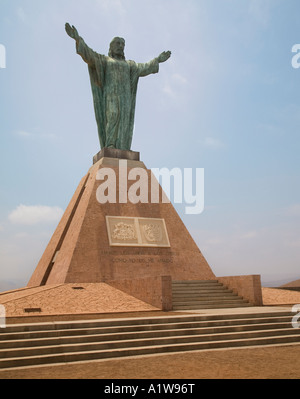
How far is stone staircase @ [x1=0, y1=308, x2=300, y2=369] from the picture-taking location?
16.6 feet

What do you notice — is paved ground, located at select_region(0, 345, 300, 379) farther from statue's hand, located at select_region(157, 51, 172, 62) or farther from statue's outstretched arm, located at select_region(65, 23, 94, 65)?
statue's hand, located at select_region(157, 51, 172, 62)

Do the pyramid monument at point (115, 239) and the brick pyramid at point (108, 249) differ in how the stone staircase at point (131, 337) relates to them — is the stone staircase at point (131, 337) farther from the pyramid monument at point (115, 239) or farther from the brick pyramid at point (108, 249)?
the brick pyramid at point (108, 249)

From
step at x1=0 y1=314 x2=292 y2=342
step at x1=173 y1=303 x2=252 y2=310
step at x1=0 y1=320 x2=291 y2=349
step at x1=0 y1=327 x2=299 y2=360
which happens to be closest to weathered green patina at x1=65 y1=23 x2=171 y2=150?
step at x1=173 y1=303 x2=252 y2=310

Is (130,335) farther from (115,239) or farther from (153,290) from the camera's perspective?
(115,239)

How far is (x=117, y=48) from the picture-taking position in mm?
14969

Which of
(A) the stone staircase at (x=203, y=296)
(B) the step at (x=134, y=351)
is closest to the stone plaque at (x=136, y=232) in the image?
(A) the stone staircase at (x=203, y=296)

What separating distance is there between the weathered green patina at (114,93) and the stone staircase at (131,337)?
9.35 metres

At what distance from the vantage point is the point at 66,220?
13656 mm

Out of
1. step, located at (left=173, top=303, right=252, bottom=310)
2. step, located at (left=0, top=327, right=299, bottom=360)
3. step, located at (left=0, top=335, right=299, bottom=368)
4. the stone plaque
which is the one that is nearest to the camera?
step, located at (left=0, top=335, right=299, bottom=368)

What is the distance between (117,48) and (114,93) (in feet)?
6.27

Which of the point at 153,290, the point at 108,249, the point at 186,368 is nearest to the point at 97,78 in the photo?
the point at 108,249

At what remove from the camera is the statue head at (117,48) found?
14.9 m

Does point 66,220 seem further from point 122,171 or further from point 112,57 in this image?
point 112,57

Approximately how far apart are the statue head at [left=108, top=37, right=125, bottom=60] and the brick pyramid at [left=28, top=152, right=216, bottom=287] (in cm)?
429
